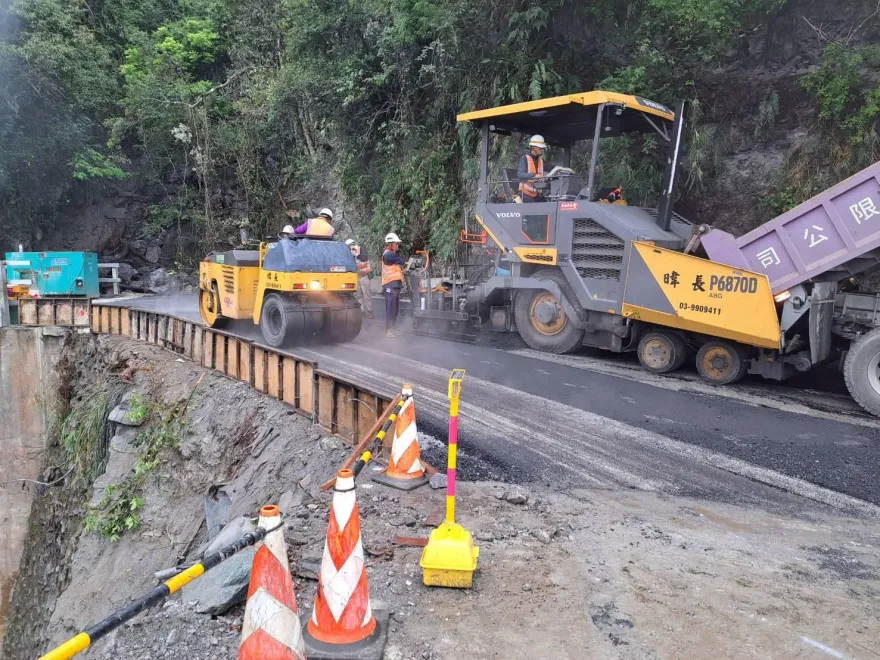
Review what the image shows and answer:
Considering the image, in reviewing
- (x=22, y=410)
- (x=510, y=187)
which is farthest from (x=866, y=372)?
(x=22, y=410)

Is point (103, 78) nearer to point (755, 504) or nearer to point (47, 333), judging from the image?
point (47, 333)

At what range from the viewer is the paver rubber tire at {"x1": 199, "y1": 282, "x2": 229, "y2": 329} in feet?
32.7

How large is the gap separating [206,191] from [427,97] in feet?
32.8

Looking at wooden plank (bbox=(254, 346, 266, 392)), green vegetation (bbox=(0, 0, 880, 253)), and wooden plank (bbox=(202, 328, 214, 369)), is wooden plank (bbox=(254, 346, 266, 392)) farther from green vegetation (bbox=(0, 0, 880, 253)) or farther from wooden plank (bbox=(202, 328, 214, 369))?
green vegetation (bbox=(0, 0, 880, 253))

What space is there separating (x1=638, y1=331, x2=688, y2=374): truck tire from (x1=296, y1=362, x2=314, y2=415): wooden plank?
414cm

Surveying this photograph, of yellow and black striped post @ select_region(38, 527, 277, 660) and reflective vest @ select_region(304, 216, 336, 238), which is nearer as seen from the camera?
yellow and black striped post @ select_region(38, 527, 277, 660)

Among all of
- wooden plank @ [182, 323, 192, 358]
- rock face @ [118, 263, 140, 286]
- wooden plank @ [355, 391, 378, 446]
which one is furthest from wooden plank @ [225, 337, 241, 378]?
rock face @ [118, 263, 140, 286]

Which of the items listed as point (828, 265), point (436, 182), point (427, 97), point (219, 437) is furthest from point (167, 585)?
point (427, 97)

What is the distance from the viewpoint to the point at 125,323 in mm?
11820

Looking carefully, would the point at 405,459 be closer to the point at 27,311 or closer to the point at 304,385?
the point at 304,385

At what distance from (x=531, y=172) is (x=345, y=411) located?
4901 millimetres

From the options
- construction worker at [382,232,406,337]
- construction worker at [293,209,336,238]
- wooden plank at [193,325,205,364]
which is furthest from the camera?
construction worker at [382,232,406,337]

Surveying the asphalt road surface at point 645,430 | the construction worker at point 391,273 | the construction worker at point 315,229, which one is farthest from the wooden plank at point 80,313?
the asphalt road surface at point 645,430

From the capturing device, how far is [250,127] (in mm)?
21781
